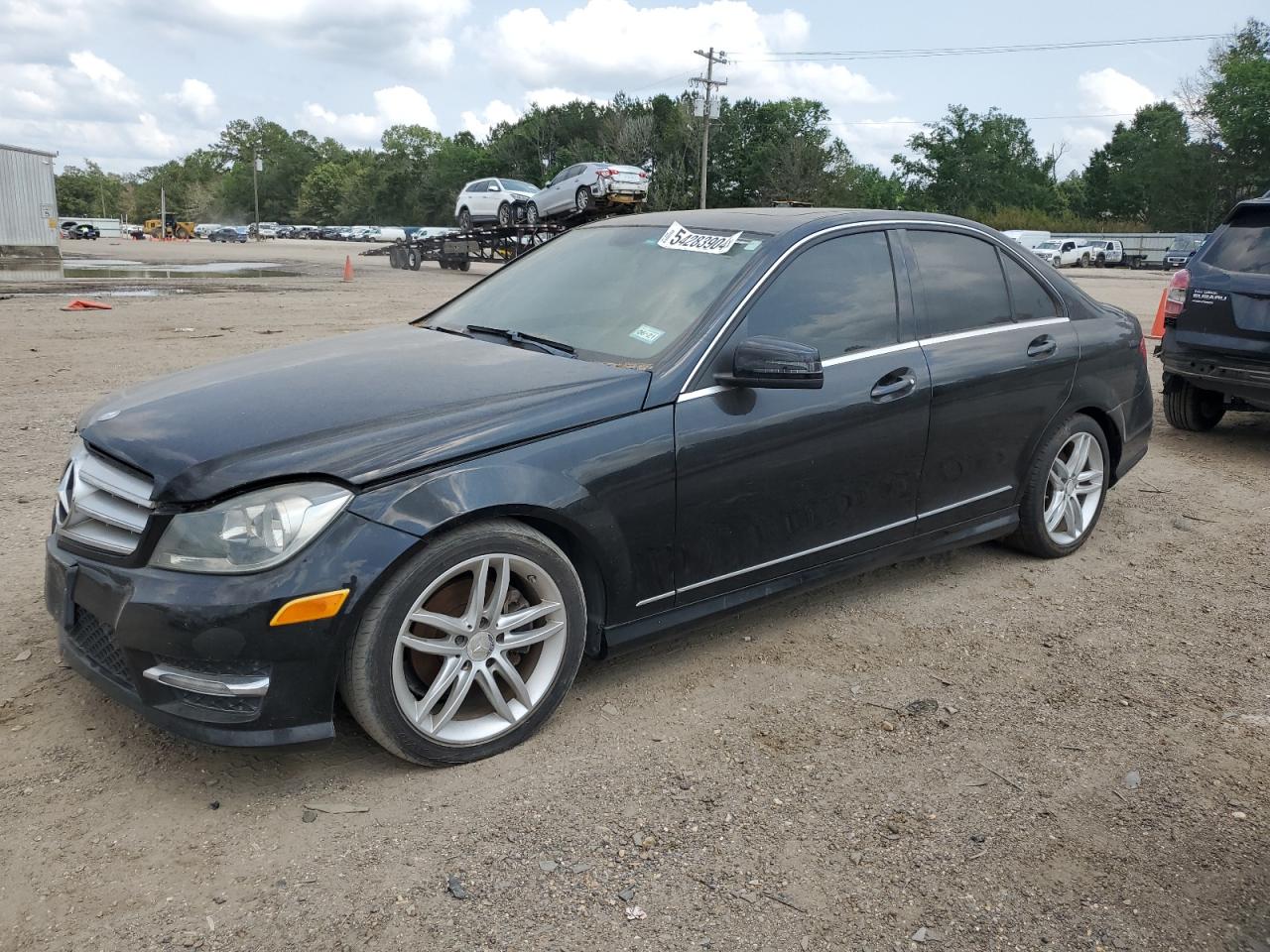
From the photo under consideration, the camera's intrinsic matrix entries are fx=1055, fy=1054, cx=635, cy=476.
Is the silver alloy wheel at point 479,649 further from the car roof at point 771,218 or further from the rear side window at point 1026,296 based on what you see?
the rear side window at point 1026,296

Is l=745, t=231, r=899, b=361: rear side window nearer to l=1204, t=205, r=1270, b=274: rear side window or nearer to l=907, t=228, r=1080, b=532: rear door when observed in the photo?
l=907, t=228, r=1080, b=532: rear door

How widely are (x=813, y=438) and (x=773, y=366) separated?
1.42ft

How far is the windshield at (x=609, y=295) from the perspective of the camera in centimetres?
371

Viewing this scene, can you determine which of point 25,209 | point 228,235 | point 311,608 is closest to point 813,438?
point 311,608

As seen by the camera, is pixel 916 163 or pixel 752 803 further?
pixel 916 163

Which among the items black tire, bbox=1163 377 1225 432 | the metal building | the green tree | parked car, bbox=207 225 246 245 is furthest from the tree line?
black tire, bbox=1163 377 1225 432

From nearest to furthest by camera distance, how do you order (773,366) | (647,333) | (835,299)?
(773,366)
(647,333)
(835,299)

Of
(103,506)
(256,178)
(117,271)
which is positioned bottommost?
(117,271)

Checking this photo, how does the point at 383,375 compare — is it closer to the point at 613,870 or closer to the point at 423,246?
the point at 613,870

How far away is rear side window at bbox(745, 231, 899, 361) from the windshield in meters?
0.19

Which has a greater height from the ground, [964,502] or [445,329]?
[445,329]

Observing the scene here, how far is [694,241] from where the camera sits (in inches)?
161

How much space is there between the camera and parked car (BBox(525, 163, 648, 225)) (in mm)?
25922

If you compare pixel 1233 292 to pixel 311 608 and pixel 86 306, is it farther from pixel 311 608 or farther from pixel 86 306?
pixel 86 306
